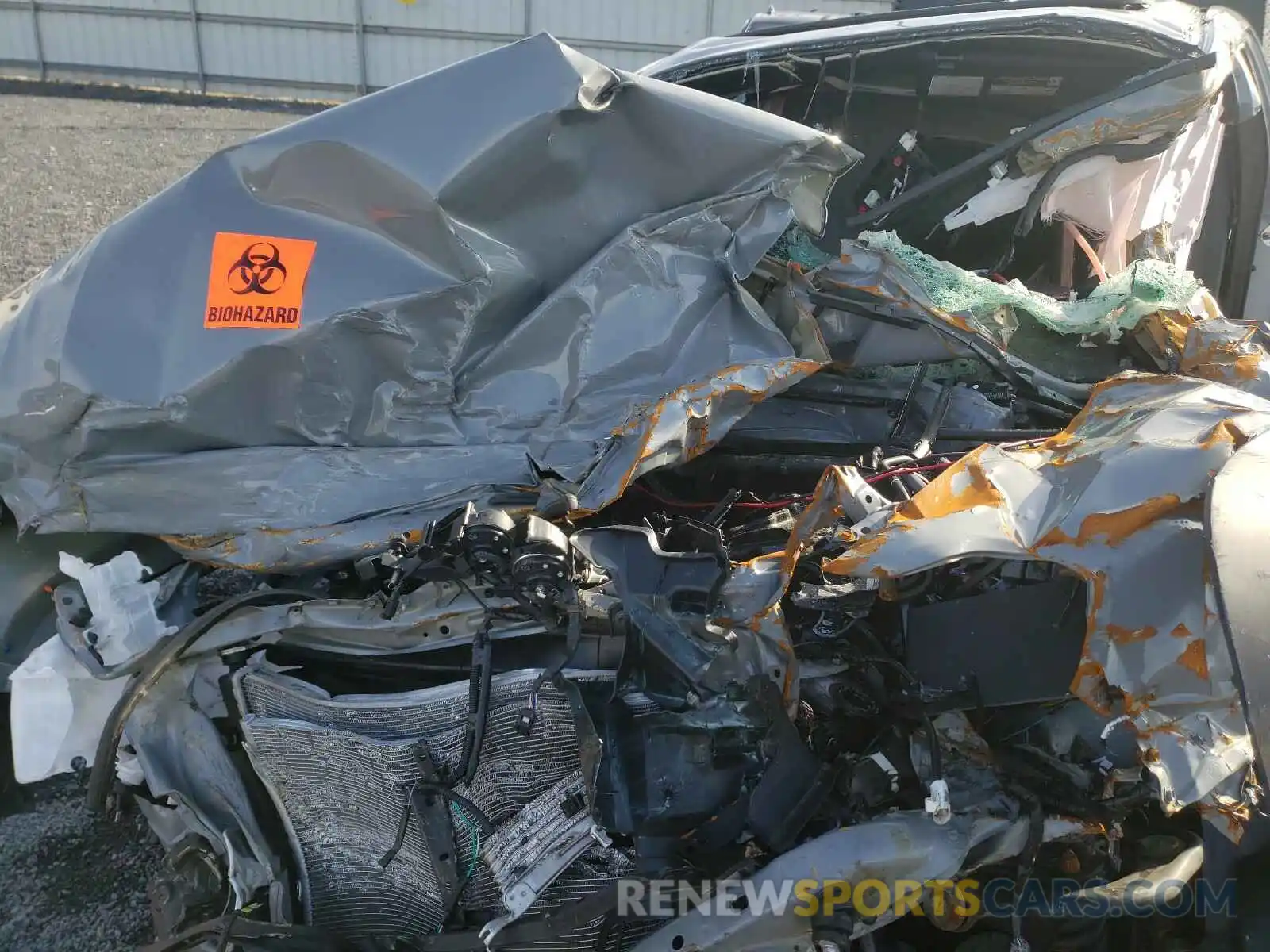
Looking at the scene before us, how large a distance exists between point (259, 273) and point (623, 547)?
1051 millimetres

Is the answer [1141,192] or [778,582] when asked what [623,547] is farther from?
[1141,192]

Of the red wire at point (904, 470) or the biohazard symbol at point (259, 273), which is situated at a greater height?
the biohazard symbol at point (259, 273)

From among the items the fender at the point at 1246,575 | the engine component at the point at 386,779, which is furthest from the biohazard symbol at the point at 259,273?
the fender at the point at 1246,575

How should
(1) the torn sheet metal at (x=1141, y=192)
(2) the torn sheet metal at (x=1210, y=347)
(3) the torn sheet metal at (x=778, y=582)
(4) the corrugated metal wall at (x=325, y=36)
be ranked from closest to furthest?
(3) the torn sheet metal at (x=778, y=582), (2) the torn sheet metal at (x=1210, y=347), (1) the torn sheet metal at (x=1141, y=192), (4) the corrugated metal wall at (x=325, y=36)

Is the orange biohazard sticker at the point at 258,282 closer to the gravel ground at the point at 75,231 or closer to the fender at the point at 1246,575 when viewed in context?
the gravel ground at the point at 75,231

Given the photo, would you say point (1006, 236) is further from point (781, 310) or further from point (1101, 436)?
point (1101, 436)

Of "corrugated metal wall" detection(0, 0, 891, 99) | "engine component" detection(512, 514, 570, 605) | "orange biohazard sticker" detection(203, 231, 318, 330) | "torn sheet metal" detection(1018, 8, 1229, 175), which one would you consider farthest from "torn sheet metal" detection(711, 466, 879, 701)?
"corrugated metal wall" detection(0, 0, 891, 99)

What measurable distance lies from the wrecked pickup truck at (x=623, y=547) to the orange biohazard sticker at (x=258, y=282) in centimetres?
1

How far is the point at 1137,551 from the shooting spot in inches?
61.3

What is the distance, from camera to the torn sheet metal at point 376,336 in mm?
2172

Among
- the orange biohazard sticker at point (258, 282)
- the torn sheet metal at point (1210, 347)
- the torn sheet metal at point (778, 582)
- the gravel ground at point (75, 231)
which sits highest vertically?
the orange biohazard sticker at point (258, 282)

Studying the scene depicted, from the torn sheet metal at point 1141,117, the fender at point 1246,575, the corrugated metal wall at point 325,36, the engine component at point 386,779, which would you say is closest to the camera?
the fender at point 1246,575

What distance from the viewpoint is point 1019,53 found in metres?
2.97

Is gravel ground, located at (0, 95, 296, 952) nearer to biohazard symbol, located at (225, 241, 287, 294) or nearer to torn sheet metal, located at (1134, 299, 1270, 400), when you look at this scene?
biohazard symbol, located at (225, 241, 287, 294)
